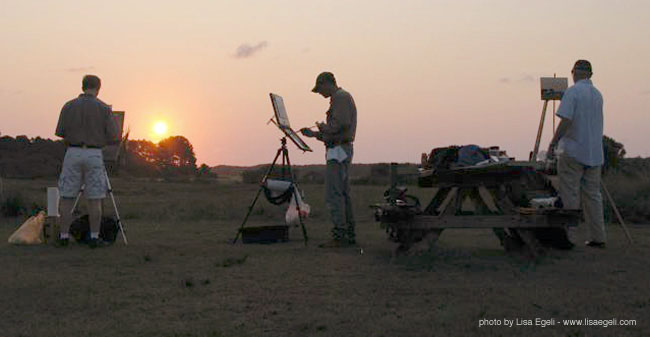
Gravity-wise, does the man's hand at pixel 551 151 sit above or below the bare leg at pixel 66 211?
above

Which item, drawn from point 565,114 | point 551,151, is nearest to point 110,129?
point 551,151

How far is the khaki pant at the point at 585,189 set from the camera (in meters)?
9.01

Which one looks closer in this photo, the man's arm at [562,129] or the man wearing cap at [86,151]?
the man's arm at [562,129]

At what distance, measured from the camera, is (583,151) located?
9039 mm

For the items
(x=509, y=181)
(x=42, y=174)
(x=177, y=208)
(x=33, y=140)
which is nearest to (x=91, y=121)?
(x=509, y=181)

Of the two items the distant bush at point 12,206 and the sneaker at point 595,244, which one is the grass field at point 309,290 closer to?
the sneaker at point 595,244

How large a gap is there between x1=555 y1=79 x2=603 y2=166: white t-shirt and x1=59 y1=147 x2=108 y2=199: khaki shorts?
5.62 m

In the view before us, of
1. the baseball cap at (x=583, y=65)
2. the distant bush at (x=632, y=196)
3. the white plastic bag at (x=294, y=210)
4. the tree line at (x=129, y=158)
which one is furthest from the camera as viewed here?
the tree line at (x=129, y=158)

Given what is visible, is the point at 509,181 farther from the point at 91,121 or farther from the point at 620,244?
the point at 91,121

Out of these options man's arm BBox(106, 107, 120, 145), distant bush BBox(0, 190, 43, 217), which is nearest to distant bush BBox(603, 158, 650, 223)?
man's arm BBox(106, 107, 120, 145)

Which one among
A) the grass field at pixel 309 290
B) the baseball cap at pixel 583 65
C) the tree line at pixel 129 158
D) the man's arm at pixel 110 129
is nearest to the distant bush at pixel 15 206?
the grass field at pixel 309 290

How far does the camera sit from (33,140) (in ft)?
140

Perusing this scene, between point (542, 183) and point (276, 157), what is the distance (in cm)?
354

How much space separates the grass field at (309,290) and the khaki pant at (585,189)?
0.33m
